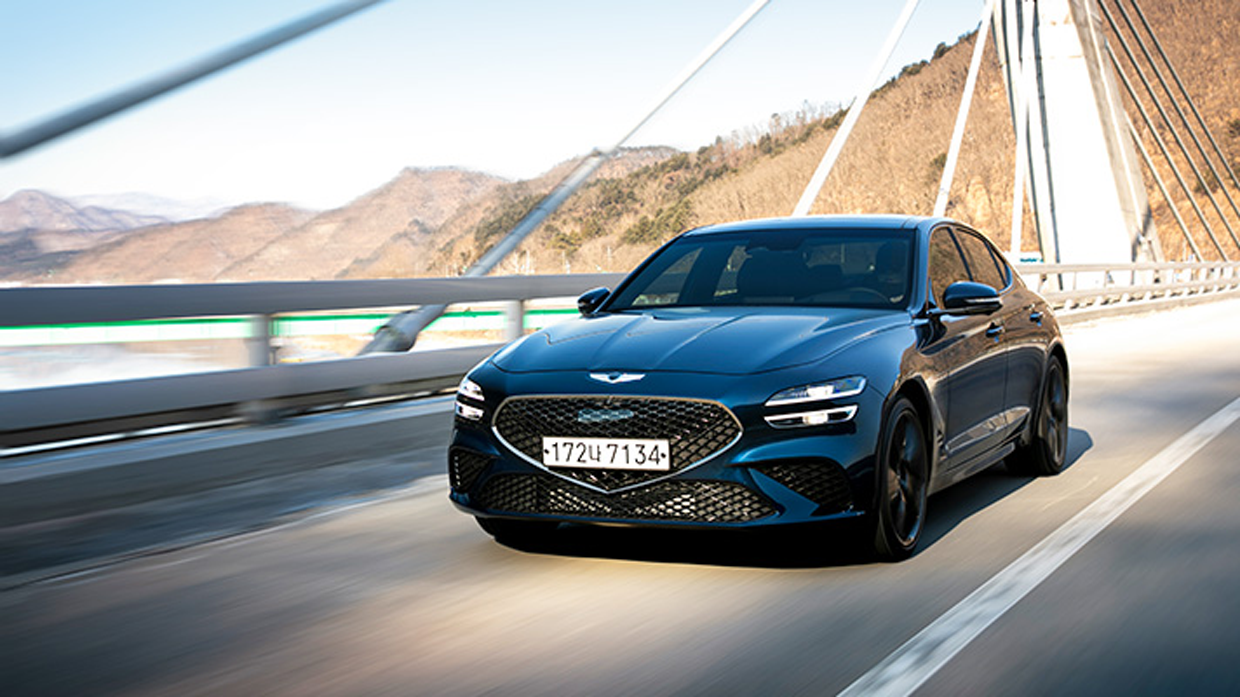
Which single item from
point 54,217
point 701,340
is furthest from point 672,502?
point 54,217

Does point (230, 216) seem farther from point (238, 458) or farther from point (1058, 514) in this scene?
point (1058, 514)

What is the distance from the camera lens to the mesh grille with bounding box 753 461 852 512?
18.5 ft

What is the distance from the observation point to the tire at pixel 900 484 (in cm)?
588

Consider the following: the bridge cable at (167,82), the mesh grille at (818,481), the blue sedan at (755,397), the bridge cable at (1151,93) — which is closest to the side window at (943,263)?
the blue sedan at (755,397)

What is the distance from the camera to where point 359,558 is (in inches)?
246

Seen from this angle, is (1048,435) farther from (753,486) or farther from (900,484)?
(753,486)

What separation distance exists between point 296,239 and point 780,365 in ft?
34.4

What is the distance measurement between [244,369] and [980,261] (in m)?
3.89

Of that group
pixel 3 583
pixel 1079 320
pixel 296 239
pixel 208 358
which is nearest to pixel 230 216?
pixel 296 239

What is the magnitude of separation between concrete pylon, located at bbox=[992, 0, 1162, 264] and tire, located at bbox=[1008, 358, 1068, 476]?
77.6 ft

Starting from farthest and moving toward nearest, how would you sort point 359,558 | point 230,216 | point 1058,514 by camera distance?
point 230,216
point 1058,514
point 359,558

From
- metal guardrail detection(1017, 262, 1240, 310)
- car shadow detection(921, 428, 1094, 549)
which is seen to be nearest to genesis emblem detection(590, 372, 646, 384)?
car shadow detection(921, 428, 1094, 549)

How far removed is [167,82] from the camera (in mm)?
8641

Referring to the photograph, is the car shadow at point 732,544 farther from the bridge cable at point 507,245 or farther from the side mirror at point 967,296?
the bridge cable at point 507,245
